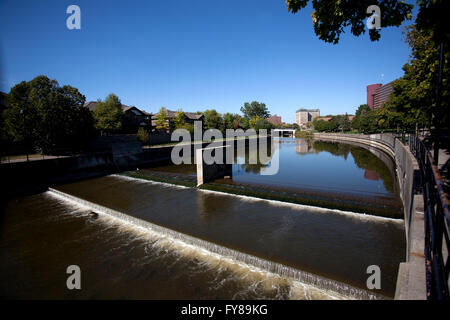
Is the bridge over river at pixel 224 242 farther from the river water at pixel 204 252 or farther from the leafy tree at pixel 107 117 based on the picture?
the leafy tree at pixel 107 117

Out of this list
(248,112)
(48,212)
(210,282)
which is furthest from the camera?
(248,112)

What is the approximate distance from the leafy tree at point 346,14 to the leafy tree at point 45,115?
2708 cm

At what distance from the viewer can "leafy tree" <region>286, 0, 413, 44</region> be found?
13.0ft

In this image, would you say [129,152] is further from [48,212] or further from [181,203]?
[181,203]

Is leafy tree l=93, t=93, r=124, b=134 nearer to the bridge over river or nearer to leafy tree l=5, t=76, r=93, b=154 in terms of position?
leafy tree l=5, t=76, r=93, b=154

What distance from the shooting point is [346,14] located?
4145 mm

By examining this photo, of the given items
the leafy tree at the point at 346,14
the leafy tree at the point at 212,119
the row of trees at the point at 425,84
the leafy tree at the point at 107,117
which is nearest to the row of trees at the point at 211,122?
the leafy tree at the point at 212,119

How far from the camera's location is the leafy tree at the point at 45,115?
2175cm

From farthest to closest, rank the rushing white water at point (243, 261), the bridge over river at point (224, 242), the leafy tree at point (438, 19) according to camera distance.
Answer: the bridge over river at point (224, 242), the rushing white water at point (243, 261), the leafy tree at point (438, 19)

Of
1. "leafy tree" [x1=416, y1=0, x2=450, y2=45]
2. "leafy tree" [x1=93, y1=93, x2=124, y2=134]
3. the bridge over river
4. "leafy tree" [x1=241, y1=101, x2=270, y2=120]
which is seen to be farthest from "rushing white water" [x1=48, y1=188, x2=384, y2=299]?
"leafy tree" [x1=241, y1=101, x2=270, y2=120]

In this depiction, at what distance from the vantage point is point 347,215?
33.8ft
